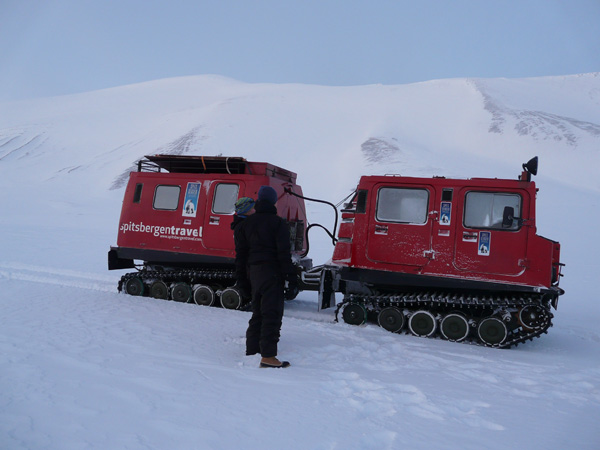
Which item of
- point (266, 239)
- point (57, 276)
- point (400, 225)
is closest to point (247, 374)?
point (266, 239)

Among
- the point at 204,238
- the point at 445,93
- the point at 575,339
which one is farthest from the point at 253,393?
the point at 445,93

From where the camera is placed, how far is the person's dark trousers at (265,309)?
4.94m

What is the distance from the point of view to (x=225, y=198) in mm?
8664

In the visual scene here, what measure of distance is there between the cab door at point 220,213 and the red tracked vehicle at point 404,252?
2cm

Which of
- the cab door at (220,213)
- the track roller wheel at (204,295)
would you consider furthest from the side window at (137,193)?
the track roller wheel at (204,295)

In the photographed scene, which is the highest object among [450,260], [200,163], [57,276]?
[200,163]

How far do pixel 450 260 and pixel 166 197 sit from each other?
5565 millimetres

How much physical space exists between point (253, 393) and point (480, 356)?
3481 millimetres

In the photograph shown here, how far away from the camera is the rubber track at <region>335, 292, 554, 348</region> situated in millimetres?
6613

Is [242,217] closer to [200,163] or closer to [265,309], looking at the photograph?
[265,309]

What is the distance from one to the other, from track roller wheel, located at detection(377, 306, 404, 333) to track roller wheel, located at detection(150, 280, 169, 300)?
428 cm

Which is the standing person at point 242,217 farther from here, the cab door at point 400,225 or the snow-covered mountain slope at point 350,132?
the snow-covered mountain slope at point 350,132

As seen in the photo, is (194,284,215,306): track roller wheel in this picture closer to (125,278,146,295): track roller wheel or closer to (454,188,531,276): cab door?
(125,278,146,295): track roller wheel

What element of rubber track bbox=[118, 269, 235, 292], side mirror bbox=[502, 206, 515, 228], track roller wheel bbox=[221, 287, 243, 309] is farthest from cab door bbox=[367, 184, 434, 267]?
rubber track bbox=[118, 269, 235, 292]
